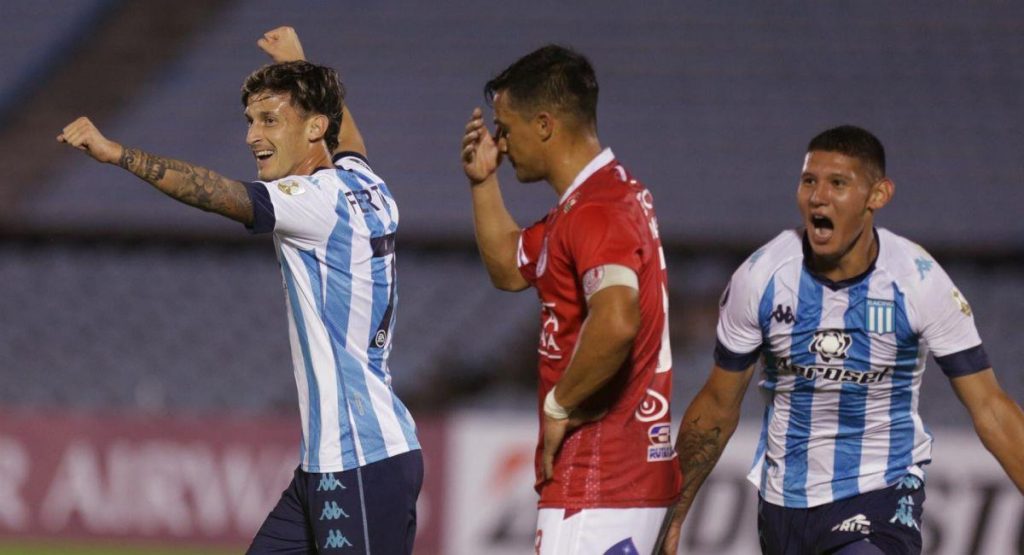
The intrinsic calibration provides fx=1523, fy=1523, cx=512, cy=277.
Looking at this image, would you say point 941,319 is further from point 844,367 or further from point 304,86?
point 304,86

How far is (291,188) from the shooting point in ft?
12.8

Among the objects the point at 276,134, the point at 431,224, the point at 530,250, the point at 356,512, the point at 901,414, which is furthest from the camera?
the point at 431,224

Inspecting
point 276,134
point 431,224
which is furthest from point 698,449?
point 431,224

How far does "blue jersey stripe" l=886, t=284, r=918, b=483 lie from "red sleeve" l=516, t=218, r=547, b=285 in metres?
1.10

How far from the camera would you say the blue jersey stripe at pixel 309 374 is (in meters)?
4.01

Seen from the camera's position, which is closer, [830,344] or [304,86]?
[304,86]

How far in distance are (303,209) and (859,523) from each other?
73.1 inches

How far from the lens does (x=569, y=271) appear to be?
12.4ft

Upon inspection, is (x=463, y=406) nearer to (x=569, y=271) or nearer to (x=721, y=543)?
(x=721, y=543)

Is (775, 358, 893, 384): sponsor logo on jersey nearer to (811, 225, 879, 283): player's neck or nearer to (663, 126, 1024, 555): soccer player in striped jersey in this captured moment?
(663, 126, 1024, 555): soccer player in striped jersey

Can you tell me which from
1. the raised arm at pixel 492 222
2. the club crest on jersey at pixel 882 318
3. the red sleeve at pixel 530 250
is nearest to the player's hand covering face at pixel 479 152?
the raised arm at pixel 492 222

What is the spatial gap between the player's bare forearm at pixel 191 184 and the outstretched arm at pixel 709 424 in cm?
156

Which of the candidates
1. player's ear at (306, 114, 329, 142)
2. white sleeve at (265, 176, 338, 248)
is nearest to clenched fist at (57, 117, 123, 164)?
white sleeve at (265, 176, 338, 248)

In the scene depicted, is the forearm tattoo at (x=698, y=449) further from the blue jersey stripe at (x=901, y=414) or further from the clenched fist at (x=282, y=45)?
the clenched fist at (x=282, y=45)
